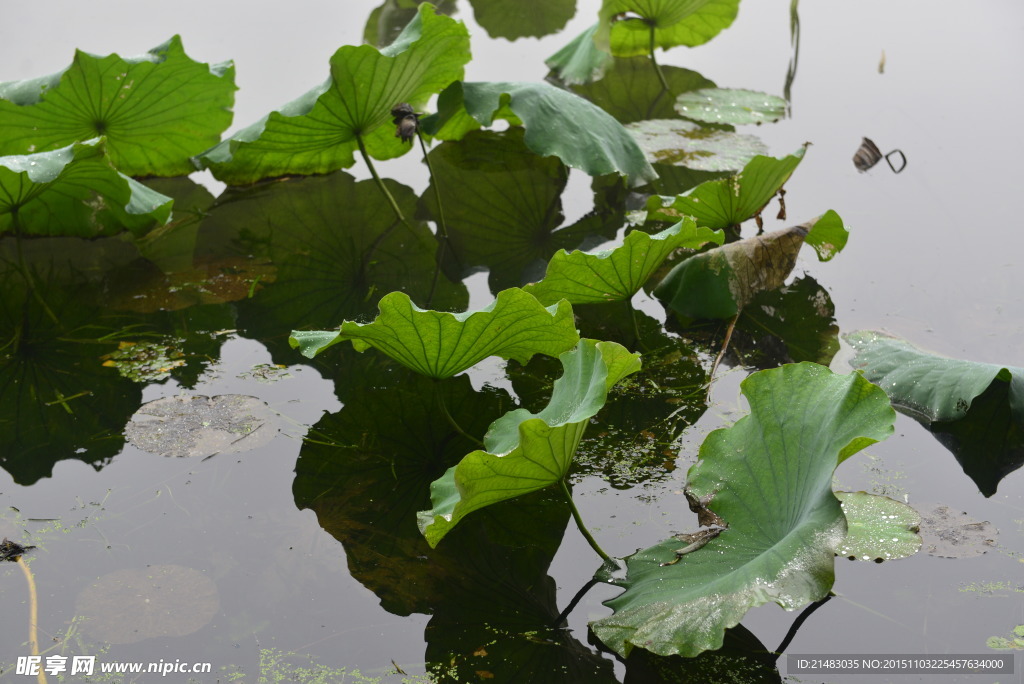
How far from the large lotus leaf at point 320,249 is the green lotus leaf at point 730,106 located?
42.6 inches

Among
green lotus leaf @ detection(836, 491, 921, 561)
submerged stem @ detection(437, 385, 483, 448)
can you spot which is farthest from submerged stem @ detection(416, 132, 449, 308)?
green lotus leaf @ detection(836, 491, 921, 561)

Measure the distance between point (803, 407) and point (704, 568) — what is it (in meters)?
0.27

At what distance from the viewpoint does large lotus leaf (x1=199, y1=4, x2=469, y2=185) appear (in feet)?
7.70

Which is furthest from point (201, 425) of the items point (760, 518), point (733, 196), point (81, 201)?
point (733, 196)

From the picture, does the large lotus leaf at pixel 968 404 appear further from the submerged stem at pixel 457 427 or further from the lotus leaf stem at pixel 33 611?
the lotus leaf stem at pixel 33 611

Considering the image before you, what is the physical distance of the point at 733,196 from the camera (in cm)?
227

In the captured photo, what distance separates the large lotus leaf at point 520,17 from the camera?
4090 millimetres

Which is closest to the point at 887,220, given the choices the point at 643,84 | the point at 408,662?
the point at 643,84

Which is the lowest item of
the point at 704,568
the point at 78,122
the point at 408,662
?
the point at 408,662

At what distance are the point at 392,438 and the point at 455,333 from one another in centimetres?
32

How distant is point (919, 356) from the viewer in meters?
1.77

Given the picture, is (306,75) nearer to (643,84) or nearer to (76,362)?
(643,84)

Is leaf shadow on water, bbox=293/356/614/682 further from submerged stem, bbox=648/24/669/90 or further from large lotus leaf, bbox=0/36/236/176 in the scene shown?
submerged stem, bbox=648/24/669/90

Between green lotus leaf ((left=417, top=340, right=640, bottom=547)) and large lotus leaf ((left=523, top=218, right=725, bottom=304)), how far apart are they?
0.40m
